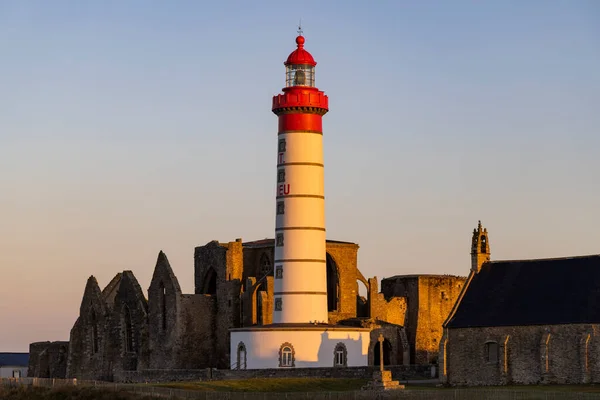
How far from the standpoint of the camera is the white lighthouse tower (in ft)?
263

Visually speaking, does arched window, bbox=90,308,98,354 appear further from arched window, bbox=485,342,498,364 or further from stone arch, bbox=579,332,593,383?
stone arch, bbox=579,332,593,383

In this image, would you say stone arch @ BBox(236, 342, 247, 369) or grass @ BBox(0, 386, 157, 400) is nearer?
grass @ BBox(0, 386, 157, 400)

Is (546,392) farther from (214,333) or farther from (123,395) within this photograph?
(214,333)

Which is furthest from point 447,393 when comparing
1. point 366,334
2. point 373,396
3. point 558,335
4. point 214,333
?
point 214,333

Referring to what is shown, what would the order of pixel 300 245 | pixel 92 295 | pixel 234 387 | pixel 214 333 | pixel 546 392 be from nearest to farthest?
1. pixel 546 392
2. pixel 234 387
3. pixel 300 245
4. pixel 214 333
5. pixel 92 295

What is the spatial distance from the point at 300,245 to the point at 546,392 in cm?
2191

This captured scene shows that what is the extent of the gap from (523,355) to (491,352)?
71.4 inches

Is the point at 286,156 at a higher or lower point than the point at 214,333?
higher

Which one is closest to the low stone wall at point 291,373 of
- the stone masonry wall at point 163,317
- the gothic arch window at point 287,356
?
the gothic arch window at point 287,356

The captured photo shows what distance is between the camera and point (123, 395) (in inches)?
2569

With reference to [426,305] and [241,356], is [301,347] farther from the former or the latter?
[426,305]

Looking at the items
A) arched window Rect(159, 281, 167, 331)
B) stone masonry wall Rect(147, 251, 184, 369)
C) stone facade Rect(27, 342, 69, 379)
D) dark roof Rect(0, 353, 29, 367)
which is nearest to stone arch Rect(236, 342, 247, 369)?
stone masonry wall Rect(147, 251, 184, 369)

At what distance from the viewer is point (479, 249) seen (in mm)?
76125

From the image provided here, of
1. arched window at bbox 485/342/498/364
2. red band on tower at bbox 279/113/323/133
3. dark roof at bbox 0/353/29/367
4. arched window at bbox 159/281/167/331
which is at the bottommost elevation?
Answer: arched window at bbox 485/342/498/364
